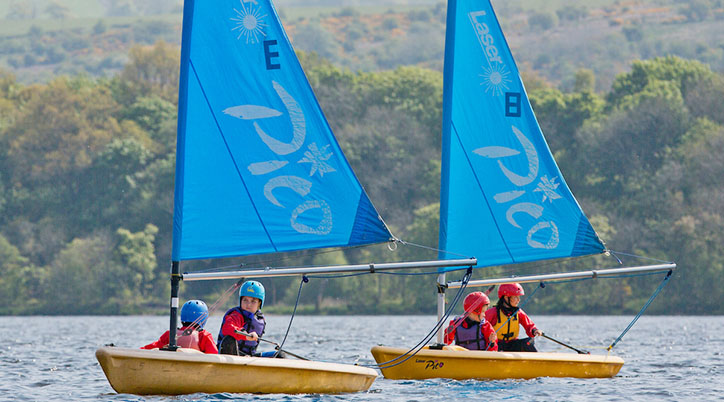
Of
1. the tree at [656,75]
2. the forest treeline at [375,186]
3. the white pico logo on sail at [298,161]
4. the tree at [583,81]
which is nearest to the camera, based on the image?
the white pico logo on sail at [298,161]

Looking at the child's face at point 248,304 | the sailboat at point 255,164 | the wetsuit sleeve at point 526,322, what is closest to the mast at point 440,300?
the wetsuit sleeve at point 526,322

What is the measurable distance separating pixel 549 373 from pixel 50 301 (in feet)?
236

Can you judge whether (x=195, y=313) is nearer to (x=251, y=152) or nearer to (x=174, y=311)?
(x=174, y=311)

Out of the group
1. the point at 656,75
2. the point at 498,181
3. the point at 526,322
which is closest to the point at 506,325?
the point at 526,322

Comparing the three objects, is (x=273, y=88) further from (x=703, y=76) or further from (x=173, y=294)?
(x=703, y=76)

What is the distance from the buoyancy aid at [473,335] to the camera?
26.5m

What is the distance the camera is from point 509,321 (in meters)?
27.3

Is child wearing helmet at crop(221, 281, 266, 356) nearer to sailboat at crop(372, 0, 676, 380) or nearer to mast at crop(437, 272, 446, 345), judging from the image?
sailboat at crop(372, 0, 676, 380)

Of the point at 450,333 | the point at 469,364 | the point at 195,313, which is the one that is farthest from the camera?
the point at 450,333

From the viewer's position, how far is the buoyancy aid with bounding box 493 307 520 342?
2727cm

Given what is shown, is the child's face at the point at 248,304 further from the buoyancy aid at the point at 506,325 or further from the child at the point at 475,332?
the buoyancy aid at the point at 506,325

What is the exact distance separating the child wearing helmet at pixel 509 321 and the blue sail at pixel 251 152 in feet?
16.3

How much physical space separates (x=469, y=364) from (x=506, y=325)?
1.94 metres

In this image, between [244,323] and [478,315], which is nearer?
[244,323]
